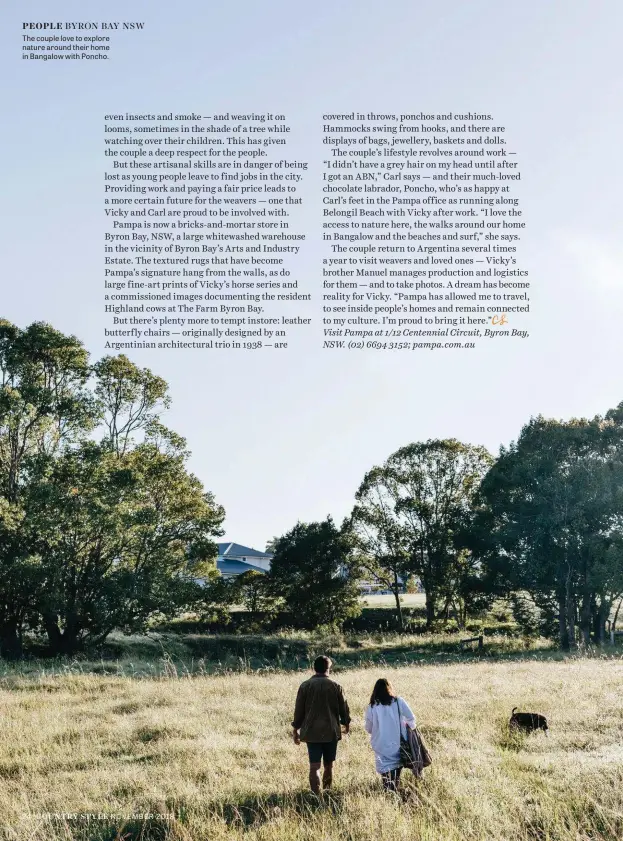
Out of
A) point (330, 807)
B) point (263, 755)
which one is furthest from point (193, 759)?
point (330, 807)

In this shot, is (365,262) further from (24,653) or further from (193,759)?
(24,653)

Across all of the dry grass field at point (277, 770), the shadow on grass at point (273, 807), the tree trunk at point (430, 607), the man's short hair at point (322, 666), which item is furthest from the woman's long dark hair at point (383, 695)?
the tree trunk at point (430, 607)

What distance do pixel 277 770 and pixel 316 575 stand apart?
31630 millimetres

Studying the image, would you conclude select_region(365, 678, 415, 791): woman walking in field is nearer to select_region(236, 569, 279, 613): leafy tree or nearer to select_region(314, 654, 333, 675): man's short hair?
select_region(314, 654, 333, 675): man's short hair

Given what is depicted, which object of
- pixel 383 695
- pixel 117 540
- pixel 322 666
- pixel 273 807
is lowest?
pixel 273 807

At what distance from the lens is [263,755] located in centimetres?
887

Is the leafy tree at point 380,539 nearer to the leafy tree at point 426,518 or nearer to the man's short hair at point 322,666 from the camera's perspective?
the leafy tree at point 426,518

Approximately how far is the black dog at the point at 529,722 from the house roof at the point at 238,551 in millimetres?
79042

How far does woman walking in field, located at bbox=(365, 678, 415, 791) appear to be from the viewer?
7.11 metres

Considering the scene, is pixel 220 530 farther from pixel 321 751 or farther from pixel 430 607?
pixel 321 751

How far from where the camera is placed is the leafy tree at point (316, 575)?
127 feet

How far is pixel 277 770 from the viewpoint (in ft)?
26.9

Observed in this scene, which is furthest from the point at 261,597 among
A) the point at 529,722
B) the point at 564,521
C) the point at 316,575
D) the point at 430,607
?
the point at 529,722

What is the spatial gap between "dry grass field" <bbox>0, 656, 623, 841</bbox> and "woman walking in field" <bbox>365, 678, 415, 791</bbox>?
9.9 inches
